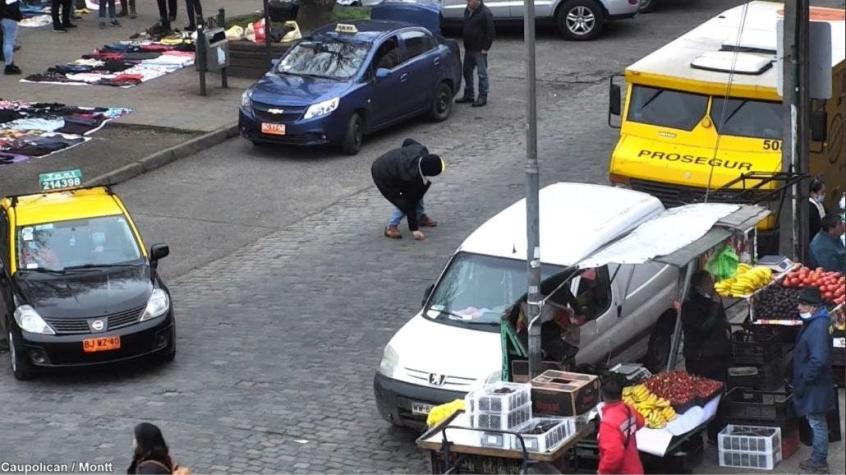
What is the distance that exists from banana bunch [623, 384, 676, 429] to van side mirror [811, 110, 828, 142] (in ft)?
20.1

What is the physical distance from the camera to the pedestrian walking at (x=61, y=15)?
31.3 metres

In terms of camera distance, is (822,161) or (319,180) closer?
(822,161)

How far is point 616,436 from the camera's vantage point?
36.3ft

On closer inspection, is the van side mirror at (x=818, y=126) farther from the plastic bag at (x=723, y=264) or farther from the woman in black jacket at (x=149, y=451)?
the woman in black jacket at (x=149, y=451)

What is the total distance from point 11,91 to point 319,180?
741 cm

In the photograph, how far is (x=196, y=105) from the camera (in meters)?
26.1

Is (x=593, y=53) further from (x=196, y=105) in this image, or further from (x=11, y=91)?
(x=11, y=91)

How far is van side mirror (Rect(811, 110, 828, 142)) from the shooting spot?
1755 centimetres

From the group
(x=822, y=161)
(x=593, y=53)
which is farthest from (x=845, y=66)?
(x=593, y=53)

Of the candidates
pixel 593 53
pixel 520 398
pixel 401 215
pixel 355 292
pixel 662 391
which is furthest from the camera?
pixel 593 53

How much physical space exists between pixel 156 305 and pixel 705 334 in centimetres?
581

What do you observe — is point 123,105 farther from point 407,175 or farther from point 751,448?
point 751,448

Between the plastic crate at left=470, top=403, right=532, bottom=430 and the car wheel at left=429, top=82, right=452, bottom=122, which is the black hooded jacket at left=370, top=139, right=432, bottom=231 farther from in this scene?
the plastic crate at left=470, top=403, right=532, bottom=430

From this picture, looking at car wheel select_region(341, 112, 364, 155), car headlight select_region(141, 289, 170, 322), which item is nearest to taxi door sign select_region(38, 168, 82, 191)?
car headlight select_region(141, 289, 170, 322)
